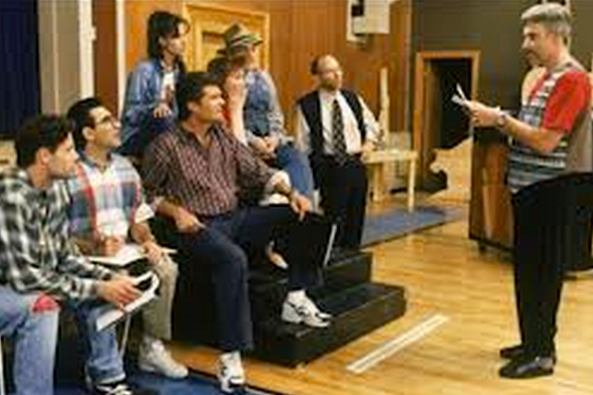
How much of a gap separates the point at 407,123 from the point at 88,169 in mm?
6954

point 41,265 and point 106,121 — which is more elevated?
point 106,121

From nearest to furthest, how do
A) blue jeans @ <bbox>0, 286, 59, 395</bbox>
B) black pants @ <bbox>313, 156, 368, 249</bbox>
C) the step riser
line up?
blue jeans @ <bbox>0, 286, 59, 395</bbox>
the step riser
black pants @ <bbox>313, 156, 368, 249</bbox>

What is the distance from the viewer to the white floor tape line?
353 cm

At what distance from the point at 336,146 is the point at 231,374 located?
2076mm

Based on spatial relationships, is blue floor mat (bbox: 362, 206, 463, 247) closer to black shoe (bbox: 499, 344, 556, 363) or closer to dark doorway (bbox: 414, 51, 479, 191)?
dark doorway (bbox: 414, 51, 479, 191)

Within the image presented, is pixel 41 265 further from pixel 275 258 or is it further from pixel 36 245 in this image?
pixel 275 258

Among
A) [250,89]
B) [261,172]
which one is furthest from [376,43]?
[261,172]

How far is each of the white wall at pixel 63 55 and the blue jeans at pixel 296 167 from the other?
1.95 m

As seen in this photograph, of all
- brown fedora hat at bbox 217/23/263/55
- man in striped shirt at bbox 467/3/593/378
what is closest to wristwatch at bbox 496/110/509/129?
man in striped shirt at bbox 467/3/593/378

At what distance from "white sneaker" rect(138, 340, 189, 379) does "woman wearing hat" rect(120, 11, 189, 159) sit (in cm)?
105

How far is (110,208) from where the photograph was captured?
10.6 ft

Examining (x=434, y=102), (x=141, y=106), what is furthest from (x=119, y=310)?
(x=434, y=102)

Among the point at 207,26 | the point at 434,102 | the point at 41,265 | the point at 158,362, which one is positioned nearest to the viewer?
the point at 41,265

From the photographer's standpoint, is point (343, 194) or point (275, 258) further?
point (343, 194)
